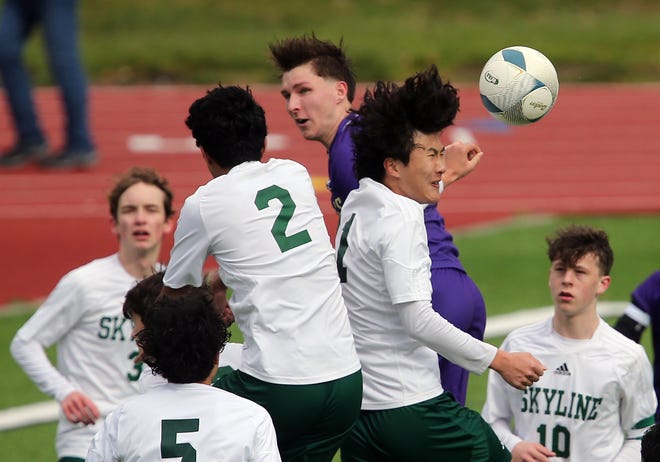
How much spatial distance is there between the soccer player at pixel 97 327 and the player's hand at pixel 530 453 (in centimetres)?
184

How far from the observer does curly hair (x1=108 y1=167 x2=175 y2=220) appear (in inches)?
257

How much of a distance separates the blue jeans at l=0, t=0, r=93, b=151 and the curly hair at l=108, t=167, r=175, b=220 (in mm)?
8721

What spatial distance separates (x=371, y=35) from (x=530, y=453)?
22.8 metres

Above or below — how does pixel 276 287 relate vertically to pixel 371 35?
below

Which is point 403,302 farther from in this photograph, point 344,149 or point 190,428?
point 344,149

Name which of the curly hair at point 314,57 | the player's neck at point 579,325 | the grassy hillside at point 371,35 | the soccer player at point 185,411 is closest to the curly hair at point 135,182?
the curly hair at point 314,57

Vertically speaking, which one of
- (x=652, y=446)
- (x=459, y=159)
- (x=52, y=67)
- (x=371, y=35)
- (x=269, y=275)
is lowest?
(x=652, y=446)

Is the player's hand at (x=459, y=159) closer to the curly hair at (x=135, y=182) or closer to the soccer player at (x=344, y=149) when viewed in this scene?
the soccer player at (x=344, y=149)

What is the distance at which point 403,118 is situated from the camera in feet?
16.4

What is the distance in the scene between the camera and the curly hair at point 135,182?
21.4 feet

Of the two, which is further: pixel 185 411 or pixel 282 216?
pixel 282 216

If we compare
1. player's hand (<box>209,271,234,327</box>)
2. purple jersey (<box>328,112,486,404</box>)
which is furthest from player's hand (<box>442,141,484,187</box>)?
player's hand (<box>209,271,234,327</box>)

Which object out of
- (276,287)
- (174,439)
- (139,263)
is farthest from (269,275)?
(139,263)

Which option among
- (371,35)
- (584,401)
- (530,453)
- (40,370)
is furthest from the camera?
(371,35)
